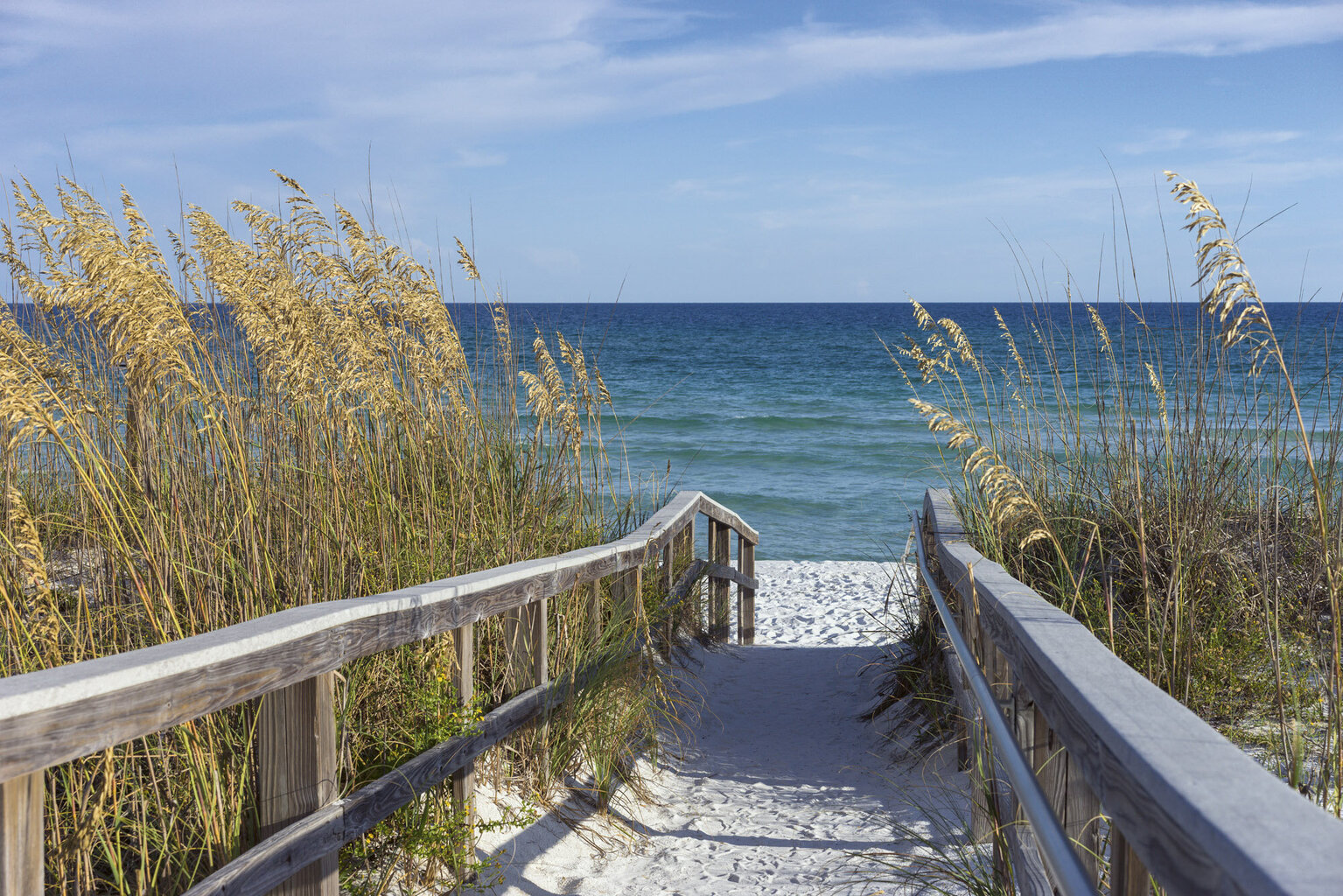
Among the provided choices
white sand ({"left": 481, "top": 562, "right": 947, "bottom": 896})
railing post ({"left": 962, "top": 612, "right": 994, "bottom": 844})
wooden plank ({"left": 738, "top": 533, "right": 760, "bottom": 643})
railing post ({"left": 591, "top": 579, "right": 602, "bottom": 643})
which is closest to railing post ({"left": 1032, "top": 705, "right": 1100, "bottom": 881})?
railing post ({"left": 962, "top": 612, "right": 994, "bottom": 844})

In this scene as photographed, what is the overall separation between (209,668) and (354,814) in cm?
76

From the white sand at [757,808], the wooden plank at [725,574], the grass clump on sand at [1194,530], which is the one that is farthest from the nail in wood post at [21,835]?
the wooden plank at [725,574]

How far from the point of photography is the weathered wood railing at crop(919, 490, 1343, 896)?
81cm

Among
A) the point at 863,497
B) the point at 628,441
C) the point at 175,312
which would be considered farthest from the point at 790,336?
the point at 175,312

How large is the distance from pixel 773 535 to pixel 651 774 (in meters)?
8.39

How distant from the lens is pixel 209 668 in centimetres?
170

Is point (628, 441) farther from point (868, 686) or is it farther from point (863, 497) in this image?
point (868, 686)

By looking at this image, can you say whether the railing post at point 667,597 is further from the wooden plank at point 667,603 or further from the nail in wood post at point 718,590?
the nail in wood post at point 718,590

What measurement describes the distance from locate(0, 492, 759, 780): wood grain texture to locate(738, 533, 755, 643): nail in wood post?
4.65m

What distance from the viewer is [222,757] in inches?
85.0

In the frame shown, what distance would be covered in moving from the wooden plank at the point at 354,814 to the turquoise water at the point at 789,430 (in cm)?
141

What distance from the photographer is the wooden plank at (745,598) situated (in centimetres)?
754

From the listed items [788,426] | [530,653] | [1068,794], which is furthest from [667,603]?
[788,426]

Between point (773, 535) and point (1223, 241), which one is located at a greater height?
point (1223, 241)
